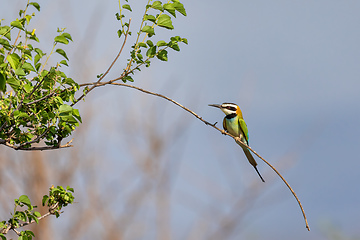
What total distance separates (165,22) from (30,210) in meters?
1.67

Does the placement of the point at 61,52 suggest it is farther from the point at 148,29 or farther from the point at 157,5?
the point at 157,5

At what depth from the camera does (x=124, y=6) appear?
12.6ft

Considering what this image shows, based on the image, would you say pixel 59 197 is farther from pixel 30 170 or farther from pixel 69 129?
pixel 30 170

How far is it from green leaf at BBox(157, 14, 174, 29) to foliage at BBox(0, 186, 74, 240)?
1397mm

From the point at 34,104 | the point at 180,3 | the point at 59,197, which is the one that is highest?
the point at 180,3

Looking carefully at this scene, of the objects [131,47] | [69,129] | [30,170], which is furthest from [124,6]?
[30,170]

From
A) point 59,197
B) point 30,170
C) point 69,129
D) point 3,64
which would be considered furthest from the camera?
point 30,170

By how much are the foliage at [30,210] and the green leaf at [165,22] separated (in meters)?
1.40

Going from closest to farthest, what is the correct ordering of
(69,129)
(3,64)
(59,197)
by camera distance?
(3,64) < (69,129) < (59,197)

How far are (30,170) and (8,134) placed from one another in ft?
16.2

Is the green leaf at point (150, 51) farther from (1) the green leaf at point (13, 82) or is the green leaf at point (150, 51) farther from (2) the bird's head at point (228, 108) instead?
(2) the bird's head at point (228, 108)

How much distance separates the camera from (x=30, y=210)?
3.73 meters

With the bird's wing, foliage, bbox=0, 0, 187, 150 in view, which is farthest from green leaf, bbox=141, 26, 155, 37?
the bird's wing

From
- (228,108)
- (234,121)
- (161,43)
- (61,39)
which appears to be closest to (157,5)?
(161,43)
